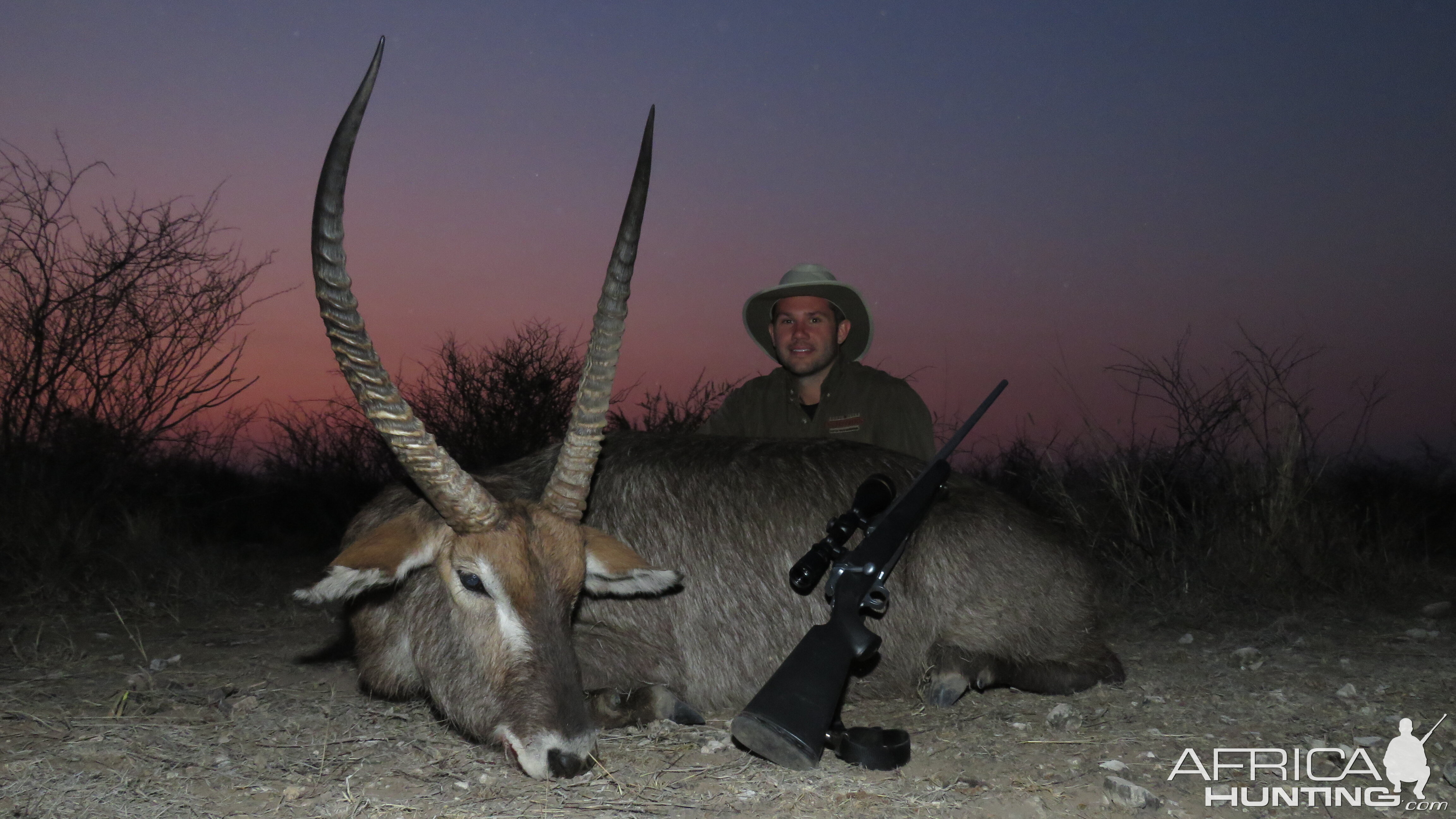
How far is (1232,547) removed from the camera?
6492mm

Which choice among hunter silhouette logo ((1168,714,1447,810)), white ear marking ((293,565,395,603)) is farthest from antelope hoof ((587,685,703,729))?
hunter silhouette logo ((1168,714,1447,810))

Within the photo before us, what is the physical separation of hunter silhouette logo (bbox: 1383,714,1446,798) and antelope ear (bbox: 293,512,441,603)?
332cm

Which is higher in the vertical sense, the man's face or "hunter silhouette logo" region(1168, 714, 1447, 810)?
the man's face

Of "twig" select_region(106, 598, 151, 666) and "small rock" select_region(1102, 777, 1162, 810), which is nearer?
"small rock" select_region(1102, 777, 1162, 810)

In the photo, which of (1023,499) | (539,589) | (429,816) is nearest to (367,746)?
(429,816)

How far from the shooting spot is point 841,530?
144 inches

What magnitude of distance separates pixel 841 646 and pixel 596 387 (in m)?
1.26

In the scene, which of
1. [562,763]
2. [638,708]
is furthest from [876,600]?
[562,763]

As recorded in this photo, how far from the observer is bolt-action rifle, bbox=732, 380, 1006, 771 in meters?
2.92

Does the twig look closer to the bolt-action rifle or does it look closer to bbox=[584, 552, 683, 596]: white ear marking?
bbox=[584, 552, 683, 596]: white ear marking

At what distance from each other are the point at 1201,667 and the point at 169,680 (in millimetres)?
4816

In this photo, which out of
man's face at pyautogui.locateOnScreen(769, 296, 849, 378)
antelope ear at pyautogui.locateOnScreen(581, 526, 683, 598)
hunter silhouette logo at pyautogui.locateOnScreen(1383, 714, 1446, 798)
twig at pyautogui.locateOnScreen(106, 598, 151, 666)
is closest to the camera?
hunter silhouette logo at pyautogui.locateOnScreen(1383, 714, 1446, 798)

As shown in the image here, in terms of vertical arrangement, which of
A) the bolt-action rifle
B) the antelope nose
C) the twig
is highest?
the bolt-action rifle

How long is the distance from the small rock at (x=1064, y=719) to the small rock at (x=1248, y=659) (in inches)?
46.0
